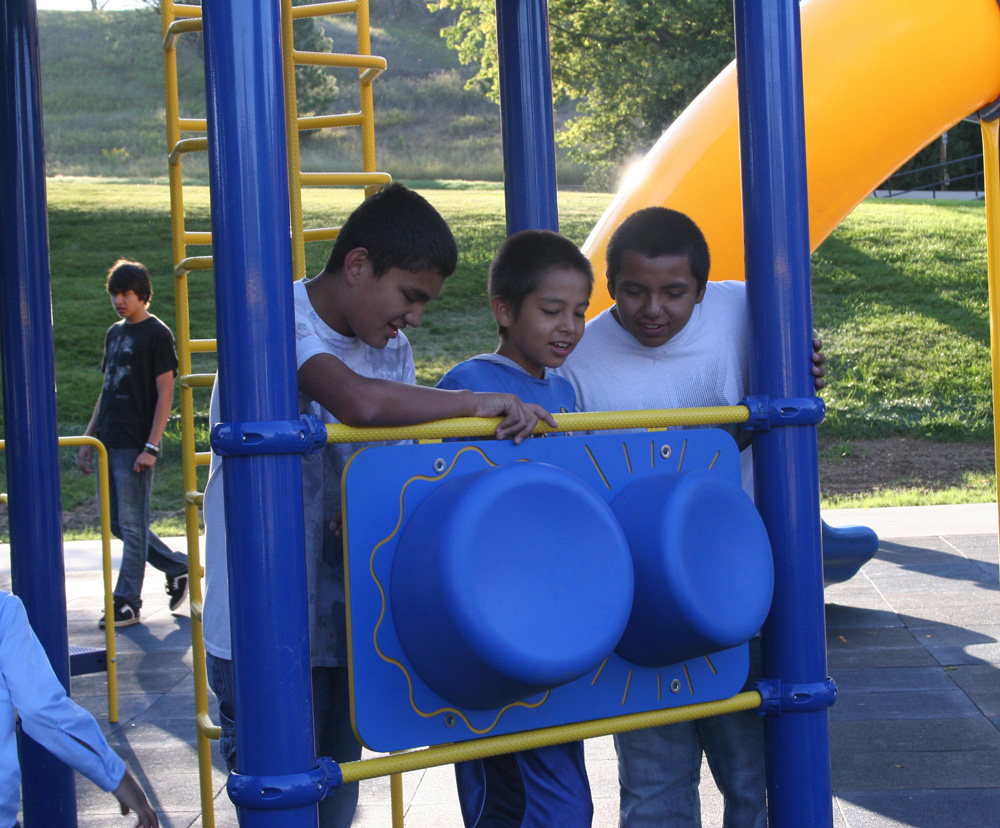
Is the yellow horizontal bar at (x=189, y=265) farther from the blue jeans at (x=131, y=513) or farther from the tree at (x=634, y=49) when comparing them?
the tree at (x=634, y=49)

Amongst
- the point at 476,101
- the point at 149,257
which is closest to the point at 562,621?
the point at 149,257

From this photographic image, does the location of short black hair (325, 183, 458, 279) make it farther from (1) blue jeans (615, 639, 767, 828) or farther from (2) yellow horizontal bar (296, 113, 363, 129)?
(2) yellow horizontal bar (296, 113, 363, 129)

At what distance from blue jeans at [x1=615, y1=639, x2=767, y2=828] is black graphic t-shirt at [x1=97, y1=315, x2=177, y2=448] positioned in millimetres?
3510

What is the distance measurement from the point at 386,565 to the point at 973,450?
990 cm

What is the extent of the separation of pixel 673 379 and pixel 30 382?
1578mm

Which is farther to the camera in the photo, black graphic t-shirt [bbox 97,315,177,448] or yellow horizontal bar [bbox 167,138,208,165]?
black graphic t-shirt [bbox 97,315,177,448]

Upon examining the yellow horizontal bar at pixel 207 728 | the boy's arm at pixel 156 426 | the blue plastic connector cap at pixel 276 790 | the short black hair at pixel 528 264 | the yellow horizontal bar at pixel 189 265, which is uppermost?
the yellow horizontal bar at pixel 189 265

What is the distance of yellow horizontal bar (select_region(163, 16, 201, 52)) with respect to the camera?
250 centimetres

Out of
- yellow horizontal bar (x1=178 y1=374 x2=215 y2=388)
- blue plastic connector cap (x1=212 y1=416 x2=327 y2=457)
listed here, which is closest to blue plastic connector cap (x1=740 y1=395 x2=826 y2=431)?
blue plastic connector cap (x1=212 y1=416 x2=327 y2=457)

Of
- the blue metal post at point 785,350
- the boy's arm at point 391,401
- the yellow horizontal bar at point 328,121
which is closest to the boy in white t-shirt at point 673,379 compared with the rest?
the blue metal post at point 785,350

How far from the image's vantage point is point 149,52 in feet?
171

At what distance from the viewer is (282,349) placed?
158 cm

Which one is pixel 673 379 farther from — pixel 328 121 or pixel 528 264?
pixel 328 121

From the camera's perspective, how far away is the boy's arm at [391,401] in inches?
65.6
